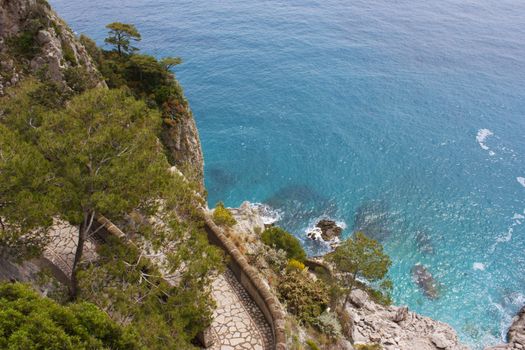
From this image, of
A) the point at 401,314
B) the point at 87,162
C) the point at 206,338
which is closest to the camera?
the point at 87,162

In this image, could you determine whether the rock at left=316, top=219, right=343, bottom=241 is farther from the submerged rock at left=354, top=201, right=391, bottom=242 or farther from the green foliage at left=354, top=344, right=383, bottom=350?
the green foliage at left=354, top=344, right=383, bottom=350

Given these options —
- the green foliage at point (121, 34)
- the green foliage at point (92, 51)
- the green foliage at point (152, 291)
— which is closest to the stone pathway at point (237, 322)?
the green foliage at point (152, 291)

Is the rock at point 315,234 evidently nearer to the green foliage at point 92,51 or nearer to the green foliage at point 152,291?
the green foliage at point 92,51

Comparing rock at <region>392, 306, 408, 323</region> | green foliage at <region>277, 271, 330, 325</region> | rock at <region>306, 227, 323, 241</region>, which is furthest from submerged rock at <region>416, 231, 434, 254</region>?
green foliage at <region>277, 271, 330, 325</region>

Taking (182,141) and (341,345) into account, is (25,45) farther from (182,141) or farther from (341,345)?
(341,345)

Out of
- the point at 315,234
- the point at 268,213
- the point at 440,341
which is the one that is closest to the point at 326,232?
the point at 315,234

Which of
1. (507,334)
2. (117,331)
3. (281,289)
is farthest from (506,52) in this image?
(117,331)
